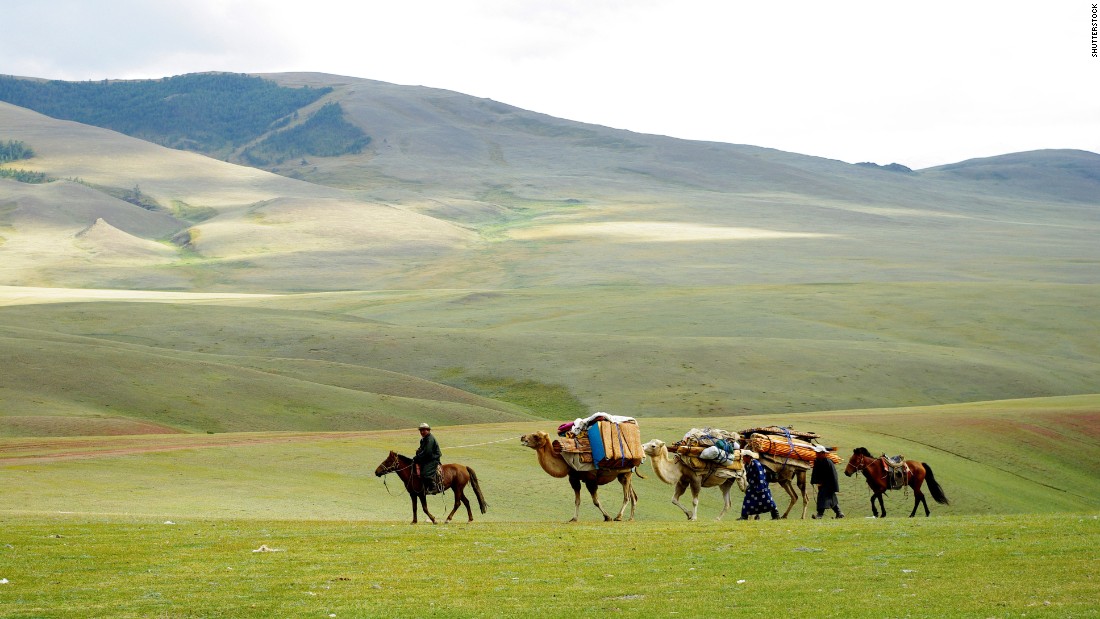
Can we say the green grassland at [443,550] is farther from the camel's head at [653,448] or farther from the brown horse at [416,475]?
the camel's head at [653,448]

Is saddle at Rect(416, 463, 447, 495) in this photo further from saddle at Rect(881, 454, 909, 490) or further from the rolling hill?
the rolling hill

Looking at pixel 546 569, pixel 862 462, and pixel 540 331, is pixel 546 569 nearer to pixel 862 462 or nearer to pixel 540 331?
pixel 862 462

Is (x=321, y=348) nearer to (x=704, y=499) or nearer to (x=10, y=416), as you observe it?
(x=10, y=416)

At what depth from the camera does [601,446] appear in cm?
2427

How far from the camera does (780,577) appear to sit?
1648 centimetres

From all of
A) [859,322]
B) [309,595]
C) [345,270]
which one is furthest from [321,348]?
[345,270]

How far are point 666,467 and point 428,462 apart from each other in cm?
615

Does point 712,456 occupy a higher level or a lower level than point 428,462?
lower

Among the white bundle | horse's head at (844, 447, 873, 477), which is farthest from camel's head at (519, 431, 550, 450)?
horse's head at (844, 447, 873, 477)

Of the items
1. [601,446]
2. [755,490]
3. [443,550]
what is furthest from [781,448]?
[443,550]

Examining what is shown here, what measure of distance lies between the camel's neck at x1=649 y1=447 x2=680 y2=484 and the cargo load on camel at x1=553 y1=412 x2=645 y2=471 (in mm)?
1406

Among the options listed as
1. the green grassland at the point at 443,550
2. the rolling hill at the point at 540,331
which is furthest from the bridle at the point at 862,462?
the rolling hill at the point at 540,331

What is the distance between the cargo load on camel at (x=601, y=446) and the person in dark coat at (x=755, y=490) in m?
3.01

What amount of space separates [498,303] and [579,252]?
55.3m
